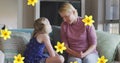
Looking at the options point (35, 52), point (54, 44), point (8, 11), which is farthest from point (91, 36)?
point (8, 11)

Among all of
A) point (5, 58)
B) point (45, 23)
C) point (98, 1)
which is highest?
point (98, 1)

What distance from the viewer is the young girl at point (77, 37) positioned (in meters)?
2.45

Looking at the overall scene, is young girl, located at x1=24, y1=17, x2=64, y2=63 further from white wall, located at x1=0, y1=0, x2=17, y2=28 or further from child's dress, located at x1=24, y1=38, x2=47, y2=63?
white wall, located at x1=0, y1=0, x2=17, y2=28

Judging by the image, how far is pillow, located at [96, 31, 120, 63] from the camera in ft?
8.57

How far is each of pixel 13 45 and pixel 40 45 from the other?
269 mm

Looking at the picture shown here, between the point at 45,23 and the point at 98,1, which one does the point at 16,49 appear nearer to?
the point at 45,23

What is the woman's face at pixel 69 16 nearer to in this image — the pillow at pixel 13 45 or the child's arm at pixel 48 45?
the child's arm at pixel 48 45

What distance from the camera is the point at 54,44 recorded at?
2.68 meters

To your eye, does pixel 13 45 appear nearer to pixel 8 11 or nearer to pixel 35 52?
pixel 35 52

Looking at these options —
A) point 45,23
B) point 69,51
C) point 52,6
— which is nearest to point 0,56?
point 45,23

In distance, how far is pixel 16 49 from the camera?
2.46 m

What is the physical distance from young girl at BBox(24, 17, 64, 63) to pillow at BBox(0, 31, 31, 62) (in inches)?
3.7

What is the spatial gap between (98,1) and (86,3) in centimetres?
38

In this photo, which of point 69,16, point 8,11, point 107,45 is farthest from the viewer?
point 8,11
